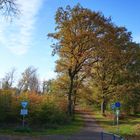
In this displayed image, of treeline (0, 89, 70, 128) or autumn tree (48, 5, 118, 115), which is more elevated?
autumn tree (48, 5, 118, 115)

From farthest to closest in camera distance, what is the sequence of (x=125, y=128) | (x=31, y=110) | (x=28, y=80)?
(x=28, y=80) → (x=125, y=128) → (x=31, y=110)

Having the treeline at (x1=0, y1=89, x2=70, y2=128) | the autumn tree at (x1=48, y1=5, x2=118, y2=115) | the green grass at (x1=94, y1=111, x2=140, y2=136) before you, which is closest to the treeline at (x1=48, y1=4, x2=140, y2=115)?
the autumn tree at (x1=48, y1=5, x2=118, y2=115)

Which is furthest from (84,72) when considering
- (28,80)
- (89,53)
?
(28,80)

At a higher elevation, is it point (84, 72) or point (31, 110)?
point (84, 72)

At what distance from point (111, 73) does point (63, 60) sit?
688 inches

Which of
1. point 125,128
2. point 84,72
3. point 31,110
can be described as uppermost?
point 84,72

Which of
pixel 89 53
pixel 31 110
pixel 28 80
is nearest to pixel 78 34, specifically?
pixel 89 53

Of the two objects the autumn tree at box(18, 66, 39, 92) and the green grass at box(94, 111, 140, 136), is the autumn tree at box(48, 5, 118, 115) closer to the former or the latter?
the green grass at box(94, 111, 140, 136)

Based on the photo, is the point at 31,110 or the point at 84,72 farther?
the point at 84,72

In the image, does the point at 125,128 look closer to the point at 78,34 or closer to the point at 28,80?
the point at 78,34

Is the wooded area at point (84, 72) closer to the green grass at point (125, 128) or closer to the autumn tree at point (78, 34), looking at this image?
the autumn tree at point (78, 34)

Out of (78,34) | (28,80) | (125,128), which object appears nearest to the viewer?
(125,128)

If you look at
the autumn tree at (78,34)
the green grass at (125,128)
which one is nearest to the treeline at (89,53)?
the autumn tree at (78,34)

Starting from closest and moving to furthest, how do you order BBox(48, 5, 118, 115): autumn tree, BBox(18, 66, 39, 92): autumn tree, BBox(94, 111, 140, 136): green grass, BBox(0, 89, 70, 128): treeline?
BBox(94, 111, 140, 136): green grass
BBox(0, 89, 70, 128): treeline
BBox(48, 5, 118, 115): autumn tree
BBox(18, 66, 39, 92): autumn tree
